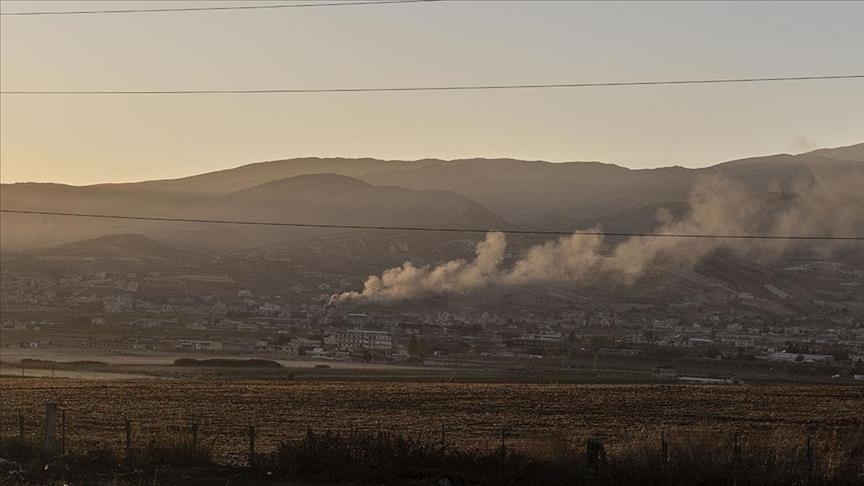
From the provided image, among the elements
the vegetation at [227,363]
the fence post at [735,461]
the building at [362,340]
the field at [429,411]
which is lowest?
the vegetation at [227,363]

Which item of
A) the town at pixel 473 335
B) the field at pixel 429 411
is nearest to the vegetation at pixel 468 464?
the field at pixel 429 411

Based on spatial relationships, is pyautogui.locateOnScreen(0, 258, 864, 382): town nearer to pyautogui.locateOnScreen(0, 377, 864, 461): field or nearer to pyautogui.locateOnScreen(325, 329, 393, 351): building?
pyautogui.locateOnScreen(325, 329, 393, 351): building

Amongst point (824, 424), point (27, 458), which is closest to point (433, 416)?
point (824, 424)

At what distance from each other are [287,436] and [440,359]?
8706cm

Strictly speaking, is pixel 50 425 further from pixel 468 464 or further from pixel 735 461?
pixel 735 461

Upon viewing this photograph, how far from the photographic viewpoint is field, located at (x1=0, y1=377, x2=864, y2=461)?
38.6 meters

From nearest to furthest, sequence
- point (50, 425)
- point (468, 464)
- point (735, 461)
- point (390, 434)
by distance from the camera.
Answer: point (735, 461)
point (468, 464)
point (50, 425)
point (390, 434)

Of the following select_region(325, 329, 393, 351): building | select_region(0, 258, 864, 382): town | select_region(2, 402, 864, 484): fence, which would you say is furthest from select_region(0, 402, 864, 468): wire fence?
select_region(325, 329, 393, 351): building

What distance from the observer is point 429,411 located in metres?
51.2

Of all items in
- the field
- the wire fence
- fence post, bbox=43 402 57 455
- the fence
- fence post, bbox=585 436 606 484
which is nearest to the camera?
fence post, bbox=585 436 606 484

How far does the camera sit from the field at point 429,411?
38.6 meters

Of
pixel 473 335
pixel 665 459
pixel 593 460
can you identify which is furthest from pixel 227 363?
pixel 665 459

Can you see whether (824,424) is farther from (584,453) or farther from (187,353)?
(187,353)

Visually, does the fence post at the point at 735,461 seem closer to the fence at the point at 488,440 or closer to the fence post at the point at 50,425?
the fence at the point at 488,440
